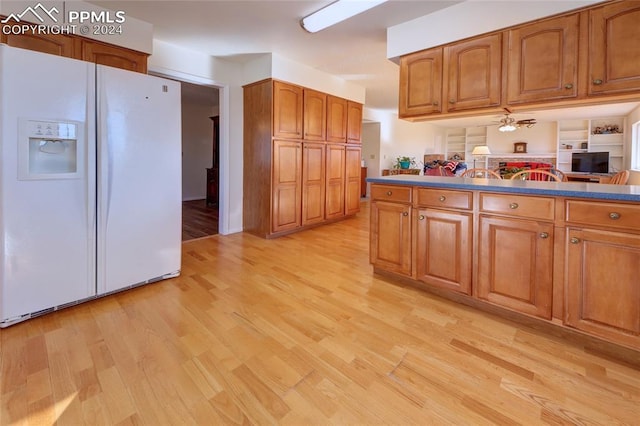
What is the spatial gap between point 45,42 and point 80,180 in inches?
53.9

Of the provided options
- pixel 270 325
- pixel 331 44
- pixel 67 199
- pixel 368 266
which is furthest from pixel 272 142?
pixel 270 325

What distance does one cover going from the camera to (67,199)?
6.75 feet

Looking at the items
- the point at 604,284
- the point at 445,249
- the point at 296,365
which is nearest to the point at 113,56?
the point at 296,365

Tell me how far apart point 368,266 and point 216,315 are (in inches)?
61.2

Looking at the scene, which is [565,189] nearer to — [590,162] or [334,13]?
[334,13]

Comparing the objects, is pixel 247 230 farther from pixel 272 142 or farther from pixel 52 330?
pixel 52 330

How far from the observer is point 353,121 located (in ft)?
17.8

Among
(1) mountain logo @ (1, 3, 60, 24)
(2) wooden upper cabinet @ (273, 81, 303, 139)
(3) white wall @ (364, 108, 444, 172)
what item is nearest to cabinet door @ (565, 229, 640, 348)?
(2) wooden upper cabinet @ (273, 81, 303, 139)

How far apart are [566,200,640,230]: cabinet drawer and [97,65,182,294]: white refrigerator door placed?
2783 mm

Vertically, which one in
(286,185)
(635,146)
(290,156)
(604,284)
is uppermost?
(635,146)

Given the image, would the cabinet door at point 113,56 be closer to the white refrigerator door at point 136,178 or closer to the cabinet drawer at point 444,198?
the white refrigerator door at point 136,178

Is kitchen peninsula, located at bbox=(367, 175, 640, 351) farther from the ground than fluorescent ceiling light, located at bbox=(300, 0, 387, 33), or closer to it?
closer to it

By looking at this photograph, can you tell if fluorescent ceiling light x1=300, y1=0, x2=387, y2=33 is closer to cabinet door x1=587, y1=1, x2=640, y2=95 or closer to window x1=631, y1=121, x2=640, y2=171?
cabinet door x1=587, y1=1, x2=640, y2=95

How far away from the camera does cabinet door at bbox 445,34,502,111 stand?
2.44 metres
